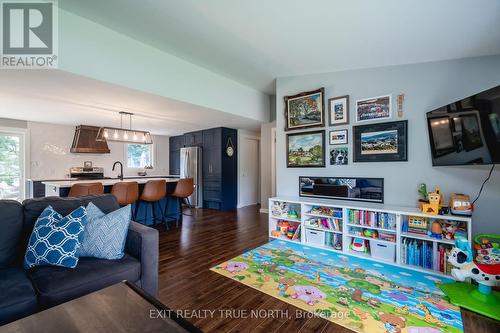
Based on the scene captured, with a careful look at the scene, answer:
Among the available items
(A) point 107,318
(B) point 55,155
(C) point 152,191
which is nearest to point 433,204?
(A) point 107,318

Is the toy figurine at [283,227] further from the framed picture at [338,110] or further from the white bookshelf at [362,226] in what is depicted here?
the framed picture at [338,110]

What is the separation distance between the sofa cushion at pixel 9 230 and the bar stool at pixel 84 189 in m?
1.61

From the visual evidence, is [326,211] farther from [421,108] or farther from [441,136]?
[421,108]

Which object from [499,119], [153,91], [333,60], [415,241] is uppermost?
[333,60]

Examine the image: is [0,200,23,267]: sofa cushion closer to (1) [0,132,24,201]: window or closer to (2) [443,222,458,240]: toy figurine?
(2) [443,222,458,240]: toy figurine

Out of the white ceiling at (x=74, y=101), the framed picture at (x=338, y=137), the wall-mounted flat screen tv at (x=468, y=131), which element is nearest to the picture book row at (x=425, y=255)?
the wall-mounted flat screen tv at (x=468, y=131)

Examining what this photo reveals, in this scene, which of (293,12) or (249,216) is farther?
(249,216)

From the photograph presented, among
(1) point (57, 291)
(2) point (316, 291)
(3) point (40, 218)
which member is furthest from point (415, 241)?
(3) point (40, 218)

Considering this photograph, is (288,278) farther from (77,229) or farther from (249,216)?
(249,216)

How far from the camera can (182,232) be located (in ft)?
12.9

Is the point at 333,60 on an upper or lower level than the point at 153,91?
upper

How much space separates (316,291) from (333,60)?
2.97 meters

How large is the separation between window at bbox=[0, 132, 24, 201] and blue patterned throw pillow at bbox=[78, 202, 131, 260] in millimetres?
5305

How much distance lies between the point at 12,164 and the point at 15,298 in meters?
5.82
